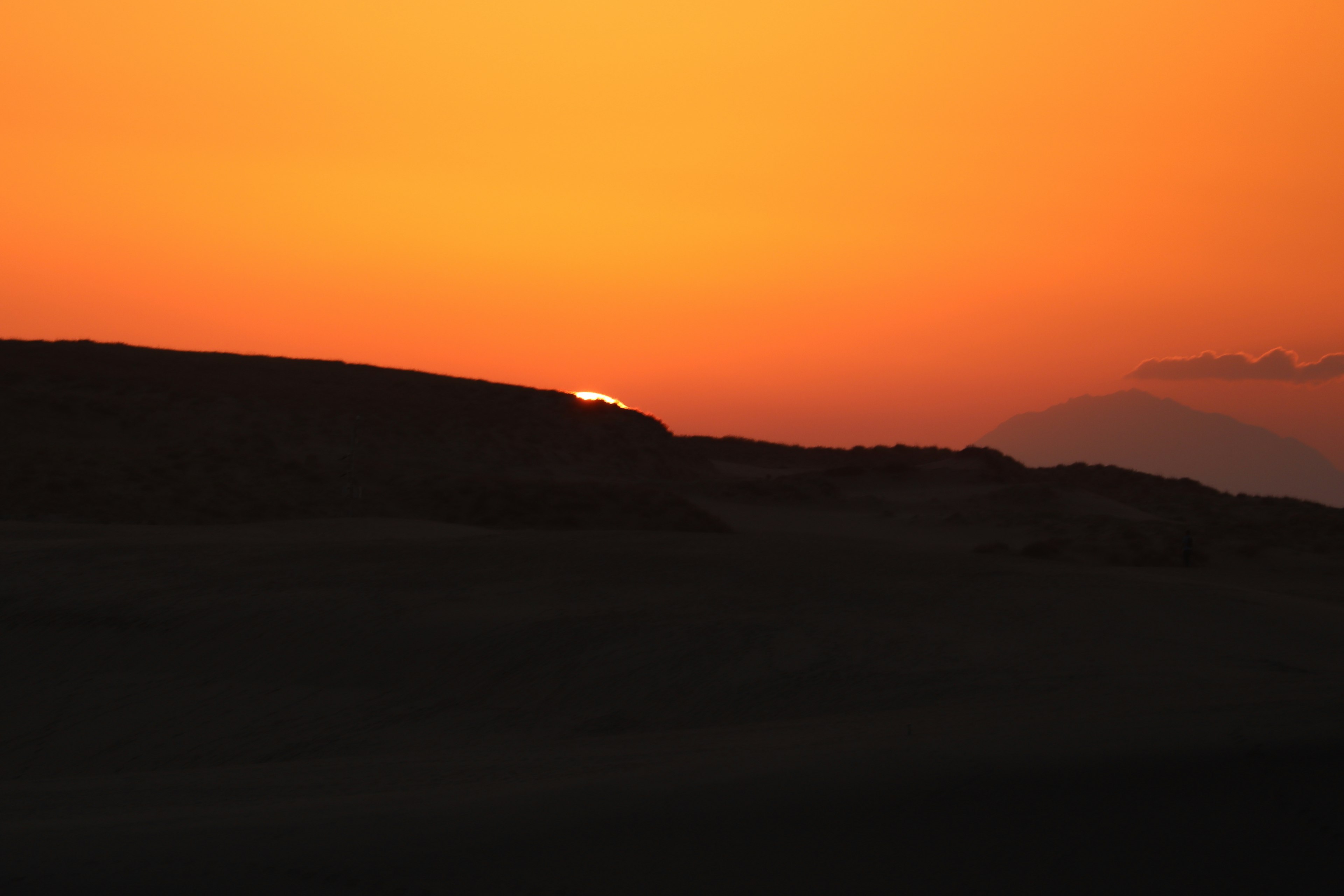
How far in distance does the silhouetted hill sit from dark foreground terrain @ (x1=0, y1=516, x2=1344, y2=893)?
24.7 feet

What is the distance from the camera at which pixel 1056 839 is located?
133 inches

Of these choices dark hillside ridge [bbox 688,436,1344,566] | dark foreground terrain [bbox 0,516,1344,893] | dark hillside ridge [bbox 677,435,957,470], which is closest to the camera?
dark foreground terrain [bbox 0,516,1344,893]

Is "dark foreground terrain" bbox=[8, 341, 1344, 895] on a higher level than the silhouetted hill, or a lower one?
lower

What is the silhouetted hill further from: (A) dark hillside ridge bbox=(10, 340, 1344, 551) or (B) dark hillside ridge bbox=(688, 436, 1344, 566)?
(B) dark hillside ridge bbox=(688, 436, 1344, 566)

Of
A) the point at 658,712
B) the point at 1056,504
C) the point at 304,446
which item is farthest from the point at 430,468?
the point at 658,712

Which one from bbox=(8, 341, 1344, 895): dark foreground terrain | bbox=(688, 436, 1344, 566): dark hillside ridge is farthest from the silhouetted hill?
bbox=(688, 436, 1344, 566): dark hillside ridge

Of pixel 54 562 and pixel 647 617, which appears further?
pixel 54 562

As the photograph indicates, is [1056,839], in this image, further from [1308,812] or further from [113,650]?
[113,650]

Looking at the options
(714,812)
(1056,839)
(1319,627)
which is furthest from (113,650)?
(1319,627)

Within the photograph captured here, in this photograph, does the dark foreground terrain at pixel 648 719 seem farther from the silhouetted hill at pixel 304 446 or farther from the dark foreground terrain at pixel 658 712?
the silhouetted hill at pixel 304 446

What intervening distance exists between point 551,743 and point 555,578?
4.66 metres

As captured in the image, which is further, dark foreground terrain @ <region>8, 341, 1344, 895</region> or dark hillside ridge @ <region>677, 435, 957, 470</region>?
dark hillside ridge @ <region>677, 435, 957, 470</region>

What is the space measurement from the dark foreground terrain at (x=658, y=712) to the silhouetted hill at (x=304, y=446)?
9.49 feet

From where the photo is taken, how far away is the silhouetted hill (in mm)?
20516
